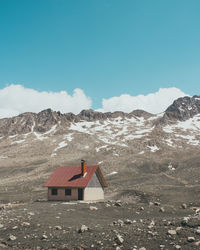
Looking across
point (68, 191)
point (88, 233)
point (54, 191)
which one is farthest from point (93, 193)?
point (88, 233)

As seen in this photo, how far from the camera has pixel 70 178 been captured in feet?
157

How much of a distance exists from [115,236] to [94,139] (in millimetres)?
161186

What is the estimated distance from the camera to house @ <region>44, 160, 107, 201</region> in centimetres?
4575

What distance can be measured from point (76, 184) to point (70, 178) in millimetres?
2425

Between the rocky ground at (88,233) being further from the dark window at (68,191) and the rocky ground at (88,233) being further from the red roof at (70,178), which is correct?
the red roof at (70,178)

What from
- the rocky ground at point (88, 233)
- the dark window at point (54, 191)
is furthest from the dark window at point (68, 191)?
the rocky ground at point (88, 233)

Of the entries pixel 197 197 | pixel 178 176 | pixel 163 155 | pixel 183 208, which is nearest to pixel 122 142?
pixel 163 155

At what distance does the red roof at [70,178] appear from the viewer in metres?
46.3

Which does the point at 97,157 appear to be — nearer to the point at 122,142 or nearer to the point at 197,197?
the point at 122,142

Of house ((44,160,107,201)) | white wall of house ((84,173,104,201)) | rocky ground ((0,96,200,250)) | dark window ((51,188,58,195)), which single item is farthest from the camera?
dark window ((51,188,58,195))

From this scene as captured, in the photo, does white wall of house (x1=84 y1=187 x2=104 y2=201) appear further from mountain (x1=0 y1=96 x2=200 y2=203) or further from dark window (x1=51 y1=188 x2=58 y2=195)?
mountain (x1=0 y1=96 x2=200 y2=203)

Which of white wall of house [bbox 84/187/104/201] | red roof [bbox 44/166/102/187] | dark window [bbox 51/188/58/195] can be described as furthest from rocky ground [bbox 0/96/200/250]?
red roof [bbox 44/166/102/187]

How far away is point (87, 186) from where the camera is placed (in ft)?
151

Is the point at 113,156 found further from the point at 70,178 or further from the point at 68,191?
the point at 68,191
